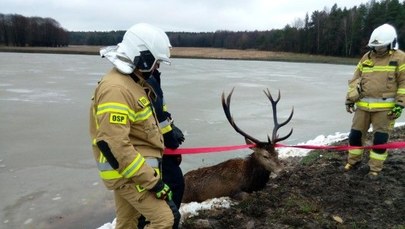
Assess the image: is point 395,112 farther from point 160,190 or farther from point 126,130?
point 126,130

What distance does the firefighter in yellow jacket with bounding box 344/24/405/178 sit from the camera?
16.4 ft

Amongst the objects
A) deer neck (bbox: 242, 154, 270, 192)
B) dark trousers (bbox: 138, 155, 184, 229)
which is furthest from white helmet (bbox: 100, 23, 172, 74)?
deer neck (bbox: 242, 154, 270, 192)

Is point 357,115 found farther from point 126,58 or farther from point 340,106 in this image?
point 340,106

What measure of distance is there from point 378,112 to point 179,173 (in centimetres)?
291

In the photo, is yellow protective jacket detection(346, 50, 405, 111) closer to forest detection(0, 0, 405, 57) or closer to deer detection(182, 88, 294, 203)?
deer detection(182, 88, 294, 203)

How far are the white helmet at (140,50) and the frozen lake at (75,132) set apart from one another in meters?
2.96

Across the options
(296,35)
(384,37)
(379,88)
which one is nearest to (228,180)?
(379,88)

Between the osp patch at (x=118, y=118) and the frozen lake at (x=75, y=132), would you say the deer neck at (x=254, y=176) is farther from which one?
the osp patch at (x=118, y=118)

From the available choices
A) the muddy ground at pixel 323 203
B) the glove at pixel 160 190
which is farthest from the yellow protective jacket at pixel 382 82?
the glove at pixel 160 190

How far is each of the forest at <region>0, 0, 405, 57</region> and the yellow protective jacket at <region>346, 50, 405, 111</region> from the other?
3790cm

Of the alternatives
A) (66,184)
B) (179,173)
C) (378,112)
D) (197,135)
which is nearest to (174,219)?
(179,173)

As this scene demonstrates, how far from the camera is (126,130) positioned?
2.61 meters

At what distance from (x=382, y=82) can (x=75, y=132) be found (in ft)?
22.3

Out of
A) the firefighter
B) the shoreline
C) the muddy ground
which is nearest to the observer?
the firefighter
